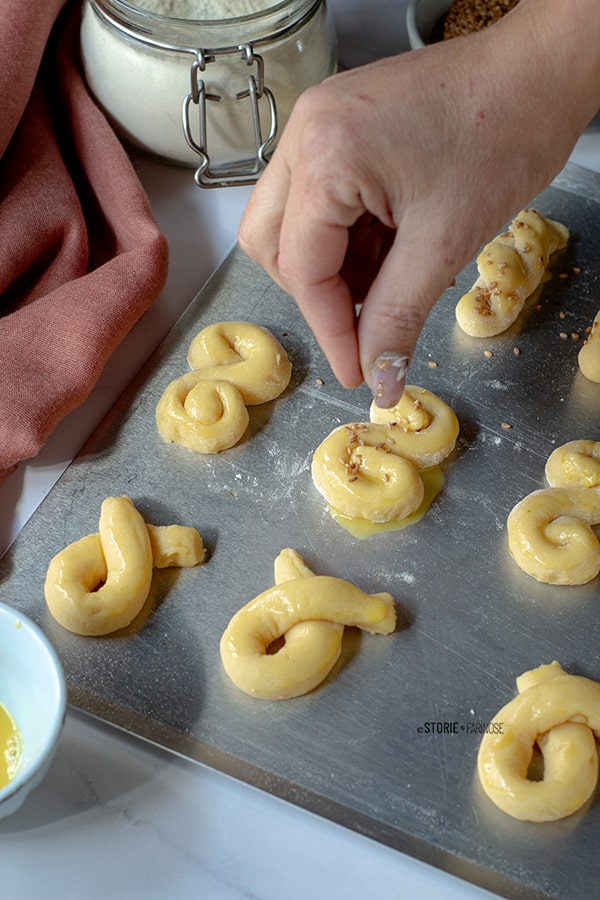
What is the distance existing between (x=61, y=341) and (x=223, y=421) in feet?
0.82

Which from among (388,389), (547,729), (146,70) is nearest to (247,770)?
(547,729)

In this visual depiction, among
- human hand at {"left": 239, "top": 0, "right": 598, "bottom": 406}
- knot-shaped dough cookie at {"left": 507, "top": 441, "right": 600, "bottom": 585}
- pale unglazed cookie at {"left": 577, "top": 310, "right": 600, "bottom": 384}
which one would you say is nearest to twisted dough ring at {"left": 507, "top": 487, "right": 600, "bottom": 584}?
knot-shaped dough cookie at {"left": 507, "top": 441, "right": 600, "bottom": 585}

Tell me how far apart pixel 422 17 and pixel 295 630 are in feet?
3.57

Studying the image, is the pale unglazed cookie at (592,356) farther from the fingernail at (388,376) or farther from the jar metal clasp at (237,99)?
the jar metal clasp at (237,99)

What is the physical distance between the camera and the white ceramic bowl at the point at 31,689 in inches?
36.5

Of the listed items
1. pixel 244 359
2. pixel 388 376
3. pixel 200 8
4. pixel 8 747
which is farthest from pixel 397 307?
pixel 200 8

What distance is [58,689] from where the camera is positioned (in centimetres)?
96

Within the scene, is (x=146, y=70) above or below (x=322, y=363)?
above

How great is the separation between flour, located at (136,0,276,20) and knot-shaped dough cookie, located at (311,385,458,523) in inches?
23.4

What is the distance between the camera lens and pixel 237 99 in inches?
57.3

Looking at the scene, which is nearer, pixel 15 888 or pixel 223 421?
pixel 15 888

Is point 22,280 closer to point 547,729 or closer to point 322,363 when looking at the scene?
point 322,363

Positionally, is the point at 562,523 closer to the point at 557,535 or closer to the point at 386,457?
the point at 557,535

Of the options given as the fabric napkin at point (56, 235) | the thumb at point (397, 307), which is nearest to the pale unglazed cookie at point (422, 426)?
the thumb at point (397, 307)
